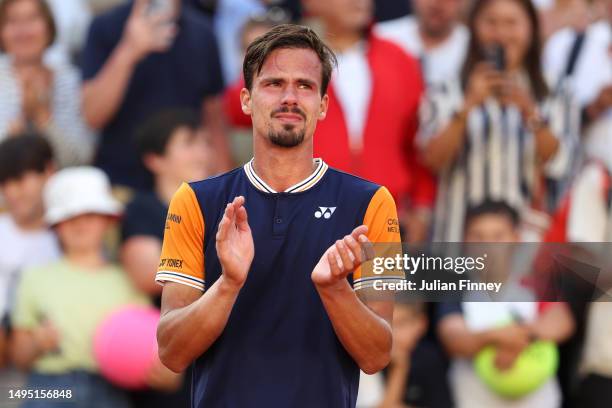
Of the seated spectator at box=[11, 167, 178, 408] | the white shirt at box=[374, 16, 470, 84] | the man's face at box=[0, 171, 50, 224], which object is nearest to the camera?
the seated spectator at box=[11, 167, 178, 408]

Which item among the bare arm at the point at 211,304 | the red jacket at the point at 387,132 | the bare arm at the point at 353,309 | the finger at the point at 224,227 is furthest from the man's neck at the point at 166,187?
the finger at the point at 224,227

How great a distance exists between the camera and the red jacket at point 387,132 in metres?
7.87

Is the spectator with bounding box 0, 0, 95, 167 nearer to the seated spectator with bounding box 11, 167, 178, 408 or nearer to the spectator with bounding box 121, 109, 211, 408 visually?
the spectator with bounding box 121, 109, 211, 408

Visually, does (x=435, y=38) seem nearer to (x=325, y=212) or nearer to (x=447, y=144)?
(x=447, y=144)

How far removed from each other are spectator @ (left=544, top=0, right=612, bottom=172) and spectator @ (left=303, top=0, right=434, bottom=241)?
1023 mm

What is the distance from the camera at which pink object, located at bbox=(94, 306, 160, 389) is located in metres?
6.93

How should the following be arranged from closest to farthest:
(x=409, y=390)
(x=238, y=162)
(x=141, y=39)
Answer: (x=409, y=390) → (x=141, y=39) → (x=238, y=162)

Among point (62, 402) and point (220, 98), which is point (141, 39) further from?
point (62, 402)

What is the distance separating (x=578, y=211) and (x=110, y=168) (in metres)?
3.00

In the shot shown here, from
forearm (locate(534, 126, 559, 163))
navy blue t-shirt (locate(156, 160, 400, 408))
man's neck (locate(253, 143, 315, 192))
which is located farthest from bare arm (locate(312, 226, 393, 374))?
forearm (locate(534, 126, 559, 163))

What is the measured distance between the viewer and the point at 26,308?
7078 millimetres

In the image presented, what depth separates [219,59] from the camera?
833 centimetres

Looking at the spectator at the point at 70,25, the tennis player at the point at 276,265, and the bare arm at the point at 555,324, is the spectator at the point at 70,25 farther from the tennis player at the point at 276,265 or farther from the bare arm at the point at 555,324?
the tennis player at the point at 276,265

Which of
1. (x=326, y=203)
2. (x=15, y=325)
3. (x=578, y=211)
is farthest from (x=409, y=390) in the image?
(x=326, y=203)
